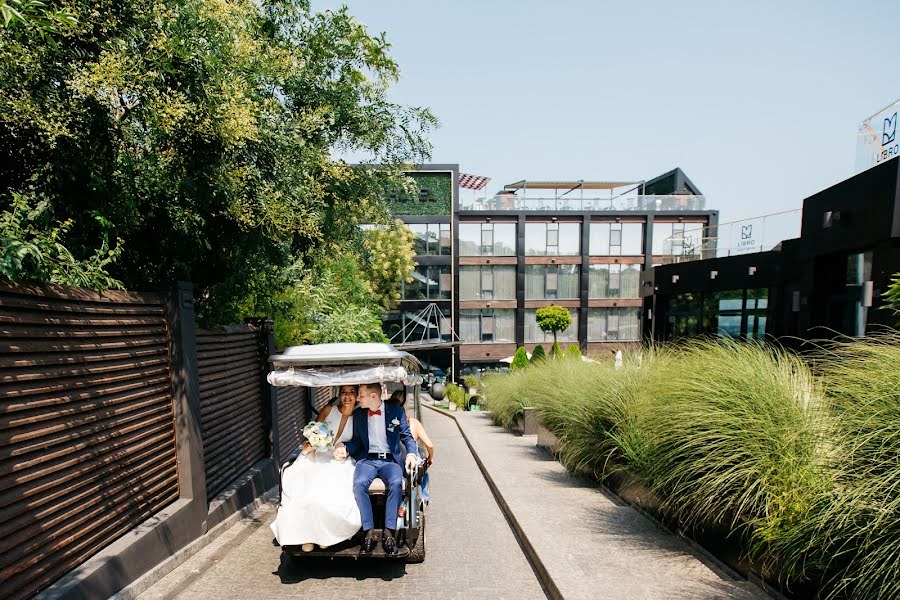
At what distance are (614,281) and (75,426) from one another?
135 ft

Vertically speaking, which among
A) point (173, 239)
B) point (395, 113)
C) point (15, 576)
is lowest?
point (15, 576)

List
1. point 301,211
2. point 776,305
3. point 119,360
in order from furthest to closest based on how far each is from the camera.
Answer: point 776,305 < point 301,211 < point 119,360

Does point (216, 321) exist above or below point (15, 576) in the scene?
above

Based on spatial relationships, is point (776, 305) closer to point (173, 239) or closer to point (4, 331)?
point (173, 239)

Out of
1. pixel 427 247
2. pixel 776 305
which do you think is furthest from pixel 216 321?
pixel 427 247

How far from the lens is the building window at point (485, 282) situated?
4119cm

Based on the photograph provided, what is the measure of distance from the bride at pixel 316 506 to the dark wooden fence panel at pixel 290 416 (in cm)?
550

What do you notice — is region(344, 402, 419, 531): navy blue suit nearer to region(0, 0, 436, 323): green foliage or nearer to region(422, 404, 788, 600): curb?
region(422, 404, 788, 600): curb

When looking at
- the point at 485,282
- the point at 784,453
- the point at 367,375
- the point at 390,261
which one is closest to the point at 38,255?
the point at 367,375

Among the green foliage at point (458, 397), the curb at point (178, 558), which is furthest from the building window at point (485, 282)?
the curb at point (178, 558)

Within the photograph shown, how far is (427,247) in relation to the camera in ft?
134

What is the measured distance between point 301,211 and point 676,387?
5804 millimetres

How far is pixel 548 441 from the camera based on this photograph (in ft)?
39.7

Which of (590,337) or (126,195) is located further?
(590,337)
